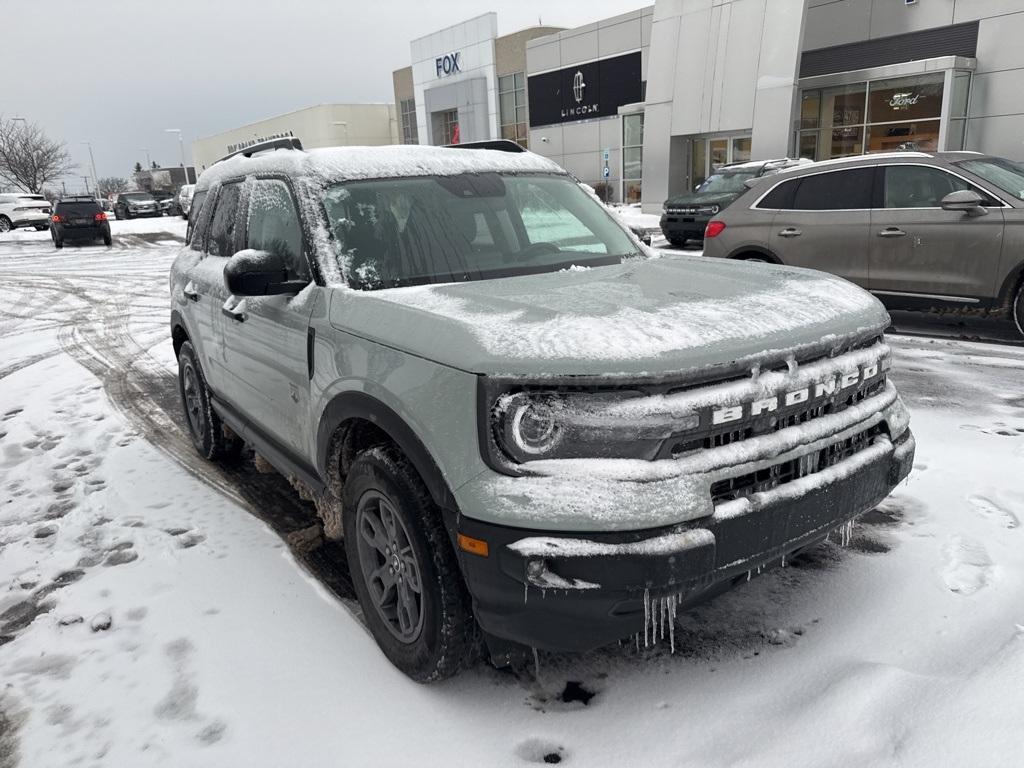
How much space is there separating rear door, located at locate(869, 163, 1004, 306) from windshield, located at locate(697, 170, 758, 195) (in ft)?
27.0

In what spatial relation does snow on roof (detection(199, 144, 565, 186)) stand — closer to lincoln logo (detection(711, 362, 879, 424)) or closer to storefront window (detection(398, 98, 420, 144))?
lincoln logo (detection(711, 362, 879, 424))

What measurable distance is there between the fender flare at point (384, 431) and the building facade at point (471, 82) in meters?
42.8

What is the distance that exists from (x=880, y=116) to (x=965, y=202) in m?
17.7

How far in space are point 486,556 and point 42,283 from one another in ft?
57.0

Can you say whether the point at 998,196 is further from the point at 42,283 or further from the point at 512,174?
the point at 42,283

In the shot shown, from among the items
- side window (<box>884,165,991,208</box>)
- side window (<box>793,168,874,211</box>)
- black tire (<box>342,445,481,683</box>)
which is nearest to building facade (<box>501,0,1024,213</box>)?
side window (<box>793,168,874,211</box>)

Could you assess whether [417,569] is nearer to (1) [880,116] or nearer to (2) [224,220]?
(2) [224,220]

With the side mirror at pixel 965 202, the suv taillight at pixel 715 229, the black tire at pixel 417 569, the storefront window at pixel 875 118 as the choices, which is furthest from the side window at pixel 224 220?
the storefront window at pixel 875 118

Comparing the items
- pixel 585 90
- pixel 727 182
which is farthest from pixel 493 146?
pixel 585 90

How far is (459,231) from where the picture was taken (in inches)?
137

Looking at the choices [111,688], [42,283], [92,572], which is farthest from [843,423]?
[42,283]

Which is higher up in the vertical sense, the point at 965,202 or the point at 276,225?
the point at 276,225

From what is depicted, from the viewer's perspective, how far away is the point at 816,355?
2543 mm

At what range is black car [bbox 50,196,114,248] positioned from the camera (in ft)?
82.5
